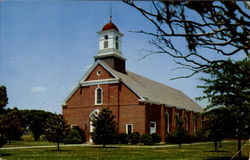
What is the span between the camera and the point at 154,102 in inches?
1580

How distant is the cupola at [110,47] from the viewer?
135ft

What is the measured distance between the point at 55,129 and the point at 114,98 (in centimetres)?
1477

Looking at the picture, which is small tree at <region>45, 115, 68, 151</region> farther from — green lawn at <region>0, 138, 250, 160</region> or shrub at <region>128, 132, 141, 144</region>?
shrub at <region>128, 132, 141, 144</region>

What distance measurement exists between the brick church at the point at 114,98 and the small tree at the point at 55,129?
13.6 m

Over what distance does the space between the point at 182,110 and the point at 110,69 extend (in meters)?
16.3

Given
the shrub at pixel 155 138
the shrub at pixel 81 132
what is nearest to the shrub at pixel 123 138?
the shrub at pixel 155 138

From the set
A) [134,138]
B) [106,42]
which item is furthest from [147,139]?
[106,42]

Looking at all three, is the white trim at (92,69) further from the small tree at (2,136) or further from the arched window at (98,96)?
the small tree at (2,136)

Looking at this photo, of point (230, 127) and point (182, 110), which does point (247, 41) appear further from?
point (182, 110)

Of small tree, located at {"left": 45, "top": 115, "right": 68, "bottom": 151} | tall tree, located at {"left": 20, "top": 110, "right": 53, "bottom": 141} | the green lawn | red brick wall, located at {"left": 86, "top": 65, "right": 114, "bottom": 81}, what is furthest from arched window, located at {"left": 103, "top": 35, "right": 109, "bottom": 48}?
the green lawn

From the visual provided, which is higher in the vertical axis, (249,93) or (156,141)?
(249,93)

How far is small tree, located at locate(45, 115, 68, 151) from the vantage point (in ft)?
83.9

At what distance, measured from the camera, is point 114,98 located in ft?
130

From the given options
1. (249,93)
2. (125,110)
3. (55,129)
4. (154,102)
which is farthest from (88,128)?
(249,93)
